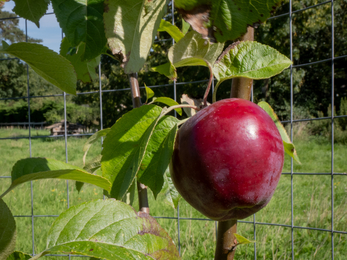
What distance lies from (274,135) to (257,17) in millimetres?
110

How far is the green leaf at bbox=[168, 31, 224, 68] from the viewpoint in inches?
11.4

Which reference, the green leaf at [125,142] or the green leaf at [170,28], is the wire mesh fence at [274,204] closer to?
the green leaf at [170,28]

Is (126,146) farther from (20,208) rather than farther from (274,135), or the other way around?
(20,208)

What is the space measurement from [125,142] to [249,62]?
0.15 meters

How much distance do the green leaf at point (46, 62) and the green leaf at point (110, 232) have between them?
0.13m

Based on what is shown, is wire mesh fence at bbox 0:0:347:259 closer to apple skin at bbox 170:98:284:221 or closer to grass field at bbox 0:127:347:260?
grass field at bbox 0:127:347:260

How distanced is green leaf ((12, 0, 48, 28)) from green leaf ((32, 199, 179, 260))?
Answer: 0.26 meters

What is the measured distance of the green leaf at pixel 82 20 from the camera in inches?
11.0

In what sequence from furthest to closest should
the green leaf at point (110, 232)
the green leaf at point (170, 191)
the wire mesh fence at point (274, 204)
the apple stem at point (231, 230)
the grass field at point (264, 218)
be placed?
the grass field at point (264, 218) < the wire mesh fence at point (274, 204) < the green leaf at point (170, 191) < the apple stem at point (231, 230) < the green leaf at point (110, 232)

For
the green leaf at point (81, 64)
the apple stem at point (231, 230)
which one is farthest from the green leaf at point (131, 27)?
the green leaf at point (81, 64)

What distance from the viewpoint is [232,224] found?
0.35 metres

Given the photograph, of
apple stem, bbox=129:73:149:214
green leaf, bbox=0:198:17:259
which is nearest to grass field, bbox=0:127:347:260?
apple stem, bbox=129:73:149:214

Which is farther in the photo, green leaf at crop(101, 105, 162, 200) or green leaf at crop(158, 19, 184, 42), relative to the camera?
green leaf at crop(158, 19, 184, 42)

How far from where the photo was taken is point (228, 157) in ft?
0.85
